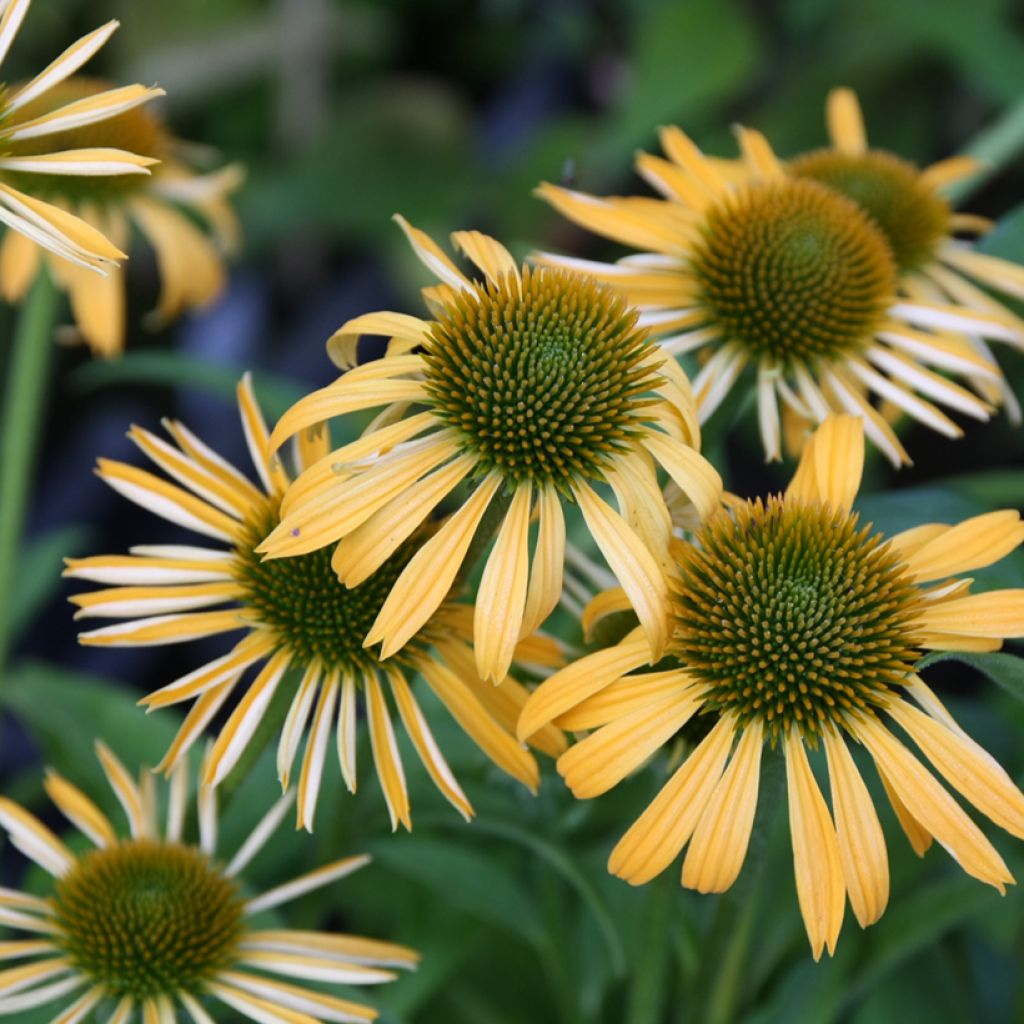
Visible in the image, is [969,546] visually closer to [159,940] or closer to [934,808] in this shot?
[934,808]

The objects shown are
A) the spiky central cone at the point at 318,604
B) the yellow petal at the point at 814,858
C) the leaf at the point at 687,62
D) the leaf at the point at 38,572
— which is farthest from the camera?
the leaf at the point at 687,62

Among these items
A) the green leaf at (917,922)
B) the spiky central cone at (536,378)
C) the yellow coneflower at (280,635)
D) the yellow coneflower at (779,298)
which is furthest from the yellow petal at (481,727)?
the green leaf at (917,922)

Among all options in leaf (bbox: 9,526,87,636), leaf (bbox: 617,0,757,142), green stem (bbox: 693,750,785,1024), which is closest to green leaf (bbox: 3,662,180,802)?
leaf (bbox: 9,526,87,636)

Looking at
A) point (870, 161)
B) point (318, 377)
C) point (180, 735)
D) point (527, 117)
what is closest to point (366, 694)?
point (180, 735)

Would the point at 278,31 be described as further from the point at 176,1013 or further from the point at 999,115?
the point at 176,1013

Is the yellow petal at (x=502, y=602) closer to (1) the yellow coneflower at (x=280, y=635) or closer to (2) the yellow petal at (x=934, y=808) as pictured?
(1) the yellow coneflower at (x=280, y=635)

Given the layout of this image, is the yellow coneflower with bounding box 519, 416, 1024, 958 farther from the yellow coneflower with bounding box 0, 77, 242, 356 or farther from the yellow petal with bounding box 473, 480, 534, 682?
the yellow coneflower with bounding box 0, 77, 242, 356
